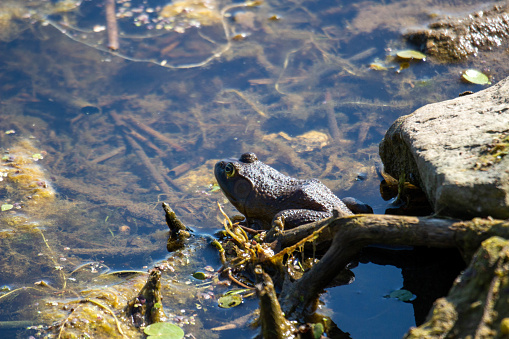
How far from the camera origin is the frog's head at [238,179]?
173 inches

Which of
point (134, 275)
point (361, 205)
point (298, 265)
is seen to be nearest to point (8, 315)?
point (134, 275)

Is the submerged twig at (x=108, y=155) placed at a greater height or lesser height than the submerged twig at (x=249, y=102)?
lesser

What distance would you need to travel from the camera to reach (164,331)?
2.98m

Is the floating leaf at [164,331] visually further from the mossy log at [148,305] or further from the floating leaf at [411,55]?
the floating leaf at [411,55]

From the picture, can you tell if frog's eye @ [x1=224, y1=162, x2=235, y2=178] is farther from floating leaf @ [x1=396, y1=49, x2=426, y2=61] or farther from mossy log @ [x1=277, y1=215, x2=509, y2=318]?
floating leaf @ [x1=396, y1=49, x2=426, y2=61]

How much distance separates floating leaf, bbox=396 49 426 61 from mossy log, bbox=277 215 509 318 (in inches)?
187

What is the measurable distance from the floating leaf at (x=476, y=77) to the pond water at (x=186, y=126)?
140 millimetres

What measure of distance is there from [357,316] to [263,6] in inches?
282

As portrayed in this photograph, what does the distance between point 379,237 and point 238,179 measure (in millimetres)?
2074

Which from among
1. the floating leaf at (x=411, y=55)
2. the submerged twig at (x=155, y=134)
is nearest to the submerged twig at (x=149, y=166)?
the submerged twig at (x=155, y=134)

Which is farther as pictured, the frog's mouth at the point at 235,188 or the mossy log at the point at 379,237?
the frog's mouth at the point at 235,188

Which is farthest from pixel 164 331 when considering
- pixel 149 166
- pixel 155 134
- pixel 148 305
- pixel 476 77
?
pixel 476 77

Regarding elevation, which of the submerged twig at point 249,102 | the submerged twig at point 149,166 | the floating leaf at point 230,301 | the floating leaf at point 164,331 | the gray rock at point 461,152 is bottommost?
the submerged twig at point 149,166

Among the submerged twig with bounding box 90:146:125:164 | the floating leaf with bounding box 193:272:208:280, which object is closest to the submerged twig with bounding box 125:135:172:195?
the submerged twig with bounding box 90:146:125:164
